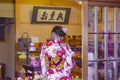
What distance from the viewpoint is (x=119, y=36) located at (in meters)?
5.42

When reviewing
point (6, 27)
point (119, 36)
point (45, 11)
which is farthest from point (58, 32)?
point (6, 27)

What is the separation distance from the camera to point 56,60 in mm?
4891

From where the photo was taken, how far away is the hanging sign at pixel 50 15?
8.38 m

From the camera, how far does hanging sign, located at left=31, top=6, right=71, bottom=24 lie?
8.38 metres

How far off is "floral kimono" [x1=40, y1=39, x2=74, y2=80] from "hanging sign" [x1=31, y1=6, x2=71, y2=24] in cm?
352

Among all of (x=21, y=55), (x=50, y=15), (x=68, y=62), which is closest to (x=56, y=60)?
(x=68, y=62)

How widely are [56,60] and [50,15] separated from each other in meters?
3.76

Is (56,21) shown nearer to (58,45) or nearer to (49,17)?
(49,17)

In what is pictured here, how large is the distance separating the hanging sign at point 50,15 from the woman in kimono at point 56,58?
11.5 ft

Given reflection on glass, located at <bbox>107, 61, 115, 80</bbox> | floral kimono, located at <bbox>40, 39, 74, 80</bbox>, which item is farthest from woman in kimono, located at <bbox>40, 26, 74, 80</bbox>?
reflection on glass, located at <bbox>107, 61, 115, 80</bbox>

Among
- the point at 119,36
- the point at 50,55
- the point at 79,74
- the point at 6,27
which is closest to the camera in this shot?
the point at 50,55

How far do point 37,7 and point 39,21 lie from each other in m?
0.38

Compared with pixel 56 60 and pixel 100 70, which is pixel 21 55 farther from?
pixel 56 60

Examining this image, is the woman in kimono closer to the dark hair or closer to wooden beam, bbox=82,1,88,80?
the dark hair
